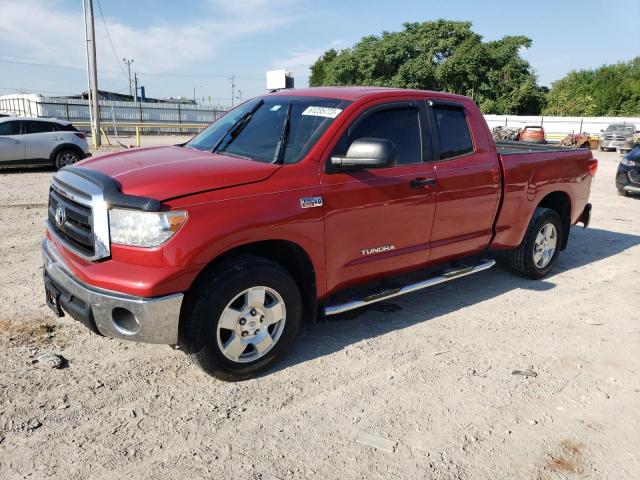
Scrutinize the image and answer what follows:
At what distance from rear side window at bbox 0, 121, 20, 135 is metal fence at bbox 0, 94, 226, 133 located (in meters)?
20.5

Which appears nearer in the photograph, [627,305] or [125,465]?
[125,465]

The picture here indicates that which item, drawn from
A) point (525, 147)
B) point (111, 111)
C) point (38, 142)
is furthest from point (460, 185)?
point (111, 111)

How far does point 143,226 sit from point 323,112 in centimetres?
161

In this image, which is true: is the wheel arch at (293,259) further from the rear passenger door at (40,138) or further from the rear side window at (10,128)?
Answer: the rear side window at (10,128)

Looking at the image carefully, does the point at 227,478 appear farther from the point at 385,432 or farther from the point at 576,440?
the point at 576,440

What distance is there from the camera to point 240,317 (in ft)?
10.7

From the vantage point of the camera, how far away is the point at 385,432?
2.95m

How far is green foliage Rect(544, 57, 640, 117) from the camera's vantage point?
158 ft

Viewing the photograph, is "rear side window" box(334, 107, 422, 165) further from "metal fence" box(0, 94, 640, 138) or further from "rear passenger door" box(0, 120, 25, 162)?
"metal fence" box(0, 94, 640, 138)

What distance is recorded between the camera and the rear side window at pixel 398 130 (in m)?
3.88

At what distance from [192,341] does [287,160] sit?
1.36m

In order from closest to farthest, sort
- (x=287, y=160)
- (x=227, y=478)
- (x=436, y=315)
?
1. (x=227, y=478)
2. (x=287, y=160)
3. (x=436, y=315)

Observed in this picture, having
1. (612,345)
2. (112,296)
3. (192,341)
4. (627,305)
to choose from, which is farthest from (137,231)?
(627,305)

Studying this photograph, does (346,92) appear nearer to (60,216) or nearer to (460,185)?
(460,185)
